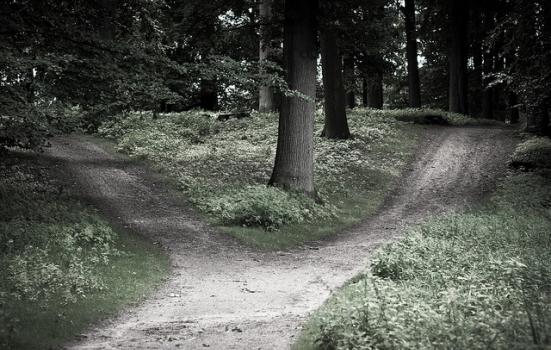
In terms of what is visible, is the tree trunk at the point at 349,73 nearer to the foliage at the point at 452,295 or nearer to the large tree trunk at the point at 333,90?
the large tree trunk at the point at 333,90

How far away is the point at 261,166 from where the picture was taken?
2061 cm

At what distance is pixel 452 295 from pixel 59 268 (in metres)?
6.58

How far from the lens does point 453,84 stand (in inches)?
1305

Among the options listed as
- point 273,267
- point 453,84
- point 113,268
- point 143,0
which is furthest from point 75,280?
point 453,84

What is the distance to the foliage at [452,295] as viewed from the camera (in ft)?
16.9

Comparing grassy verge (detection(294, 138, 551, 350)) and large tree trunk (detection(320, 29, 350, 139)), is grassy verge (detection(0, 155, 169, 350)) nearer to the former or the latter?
grassy verge (detection(294, 138, 551, 350))

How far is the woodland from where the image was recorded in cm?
700

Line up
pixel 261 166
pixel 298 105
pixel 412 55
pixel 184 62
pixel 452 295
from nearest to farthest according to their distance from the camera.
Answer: pixel 452 295 → pixel 184 62 → pixel 298 105 → pixel 261 166 → pixel 412 55

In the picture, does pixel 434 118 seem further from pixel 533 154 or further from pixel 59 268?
pixel 59 268

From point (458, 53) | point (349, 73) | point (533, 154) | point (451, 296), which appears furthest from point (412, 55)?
point (451, 296)

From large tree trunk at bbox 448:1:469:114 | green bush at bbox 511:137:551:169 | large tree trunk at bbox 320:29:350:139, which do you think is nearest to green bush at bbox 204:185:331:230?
large tree trunk at bbox 320:29:350:139

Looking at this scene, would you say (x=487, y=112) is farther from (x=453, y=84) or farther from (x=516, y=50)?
(x=516, y=50)

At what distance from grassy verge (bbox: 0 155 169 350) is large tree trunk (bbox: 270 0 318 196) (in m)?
5.59

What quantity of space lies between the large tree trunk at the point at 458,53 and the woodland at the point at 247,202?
613 centimetres
